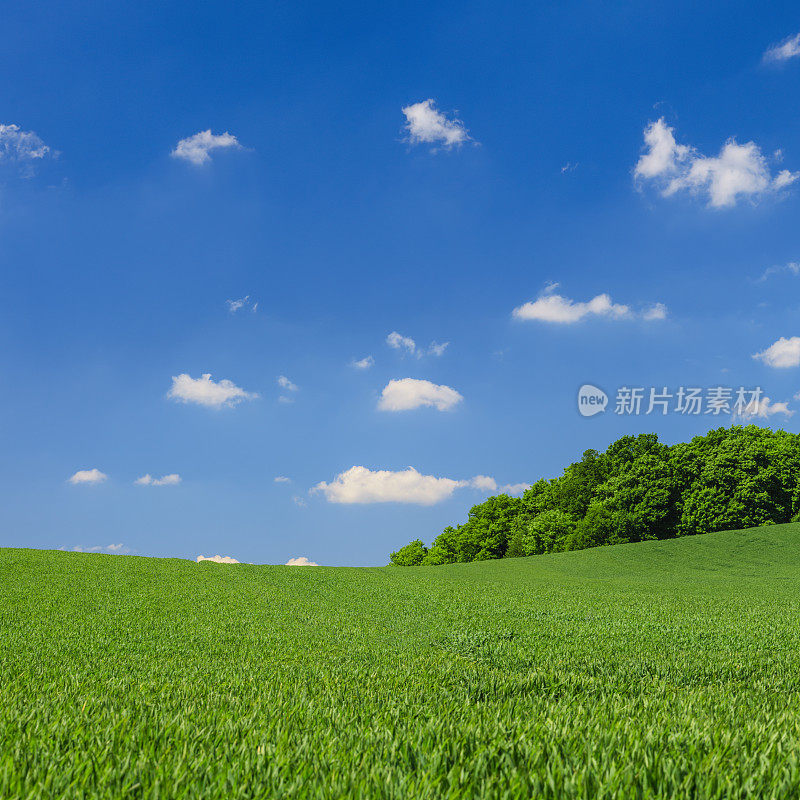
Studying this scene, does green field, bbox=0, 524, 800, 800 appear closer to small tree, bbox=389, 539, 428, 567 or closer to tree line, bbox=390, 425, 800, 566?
tree line, bbox=390, 425, 800, 566

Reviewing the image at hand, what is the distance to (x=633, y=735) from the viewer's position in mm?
3488

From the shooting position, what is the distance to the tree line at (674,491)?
6519 cm

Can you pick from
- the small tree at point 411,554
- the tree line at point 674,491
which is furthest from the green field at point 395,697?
the small tree at point 411,554

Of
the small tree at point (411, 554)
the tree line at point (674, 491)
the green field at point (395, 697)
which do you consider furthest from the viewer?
the small tree at point (411, 554)

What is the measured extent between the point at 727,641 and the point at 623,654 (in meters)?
3.88

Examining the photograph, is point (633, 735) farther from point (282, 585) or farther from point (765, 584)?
point (765, 584)

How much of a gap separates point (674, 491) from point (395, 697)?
70.5 meters

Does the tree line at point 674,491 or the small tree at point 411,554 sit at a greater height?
the tree line at point 674,491

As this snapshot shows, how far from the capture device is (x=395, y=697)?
18.1ft

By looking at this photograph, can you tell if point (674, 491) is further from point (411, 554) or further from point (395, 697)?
point (395, 697)

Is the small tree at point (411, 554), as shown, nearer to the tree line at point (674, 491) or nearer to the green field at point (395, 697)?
the tree line at point (674, 491)

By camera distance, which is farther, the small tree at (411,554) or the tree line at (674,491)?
the small tree at (411,554)

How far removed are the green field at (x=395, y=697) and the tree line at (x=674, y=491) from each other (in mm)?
46283

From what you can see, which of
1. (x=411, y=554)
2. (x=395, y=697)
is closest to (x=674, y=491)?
(x=411, y=554)
